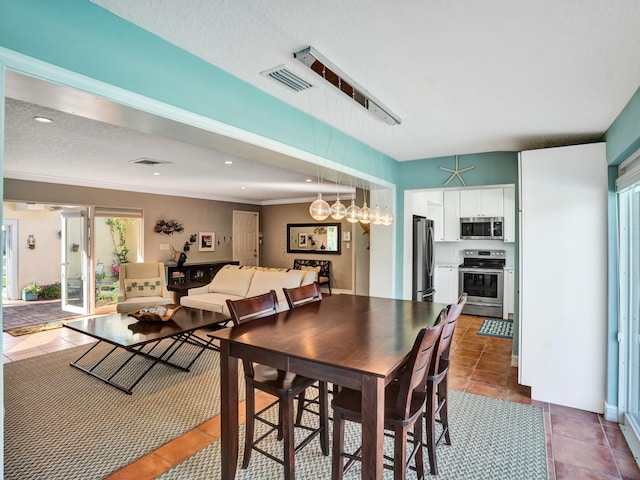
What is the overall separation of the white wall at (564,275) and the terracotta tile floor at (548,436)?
10.1 inches

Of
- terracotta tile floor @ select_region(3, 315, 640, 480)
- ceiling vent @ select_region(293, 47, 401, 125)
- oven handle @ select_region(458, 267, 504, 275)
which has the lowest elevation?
terracotta tile floor @ select_region(3, 315, 640, 480)

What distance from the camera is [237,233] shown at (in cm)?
938

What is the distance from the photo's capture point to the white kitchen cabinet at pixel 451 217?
6.39 metres

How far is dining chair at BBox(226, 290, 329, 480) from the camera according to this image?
6.62 ft

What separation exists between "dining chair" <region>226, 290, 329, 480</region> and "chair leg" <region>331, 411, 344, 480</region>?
0.28m

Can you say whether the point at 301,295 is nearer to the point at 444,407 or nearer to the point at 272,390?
the point at 272,390

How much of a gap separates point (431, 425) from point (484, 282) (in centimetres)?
461

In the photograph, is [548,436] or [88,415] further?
[88,415]

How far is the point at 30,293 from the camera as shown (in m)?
7.96

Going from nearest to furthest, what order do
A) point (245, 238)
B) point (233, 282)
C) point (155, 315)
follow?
point (155, 315), point (233, 282), point (245, 238)

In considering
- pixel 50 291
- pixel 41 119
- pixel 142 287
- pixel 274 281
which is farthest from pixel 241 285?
pixel 50 291

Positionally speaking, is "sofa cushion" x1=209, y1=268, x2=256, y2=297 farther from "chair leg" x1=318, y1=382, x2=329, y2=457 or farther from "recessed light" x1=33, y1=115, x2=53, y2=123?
"chair leg" x1=318, y1=382, x2=329, y2=457

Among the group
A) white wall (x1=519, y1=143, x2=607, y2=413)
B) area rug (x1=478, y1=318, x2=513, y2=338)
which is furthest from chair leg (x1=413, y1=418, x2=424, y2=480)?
area rug (x1=478, y1=318, x2=513, y2=338)

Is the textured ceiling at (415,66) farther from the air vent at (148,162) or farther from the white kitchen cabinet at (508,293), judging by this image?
the white kitchen cabinet at (508,293)
